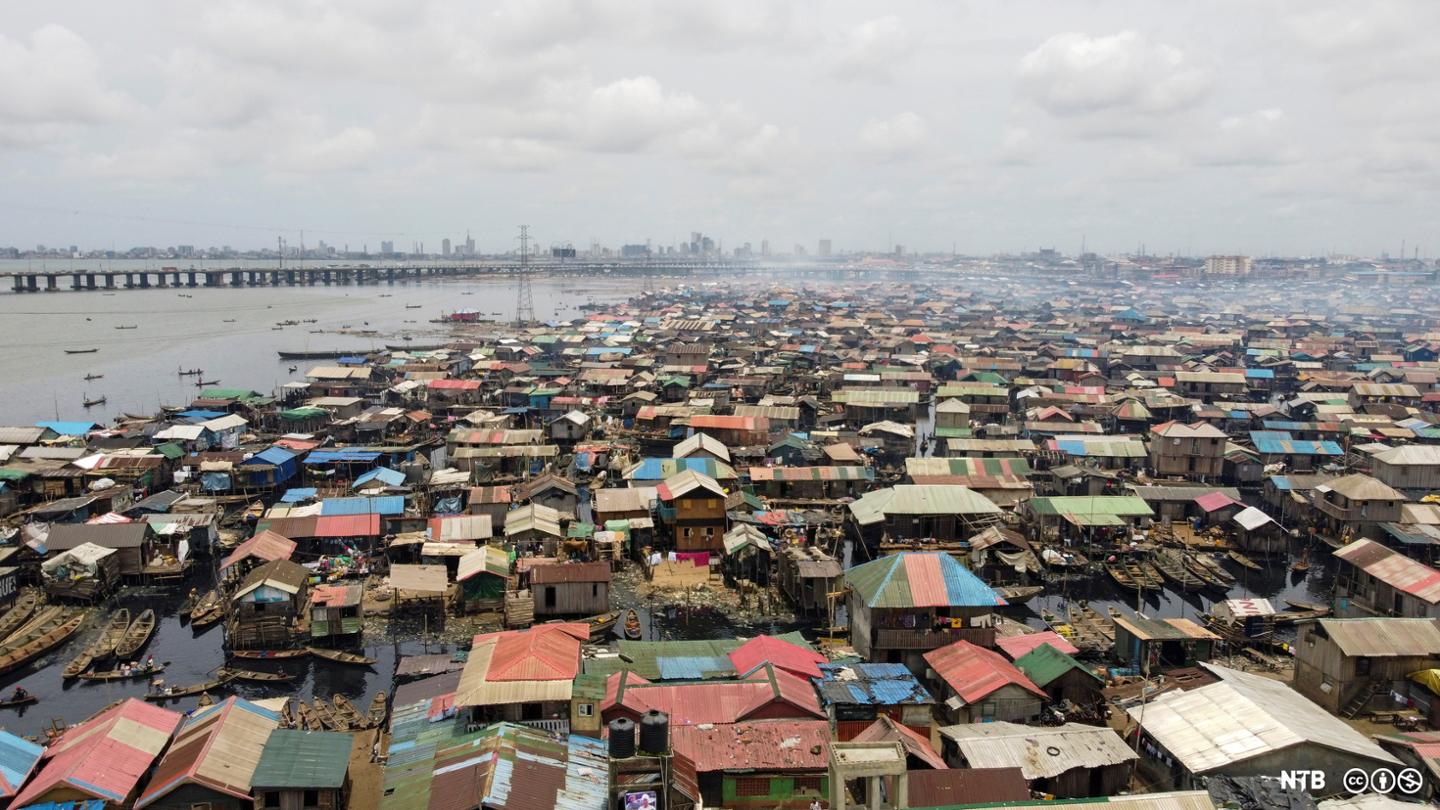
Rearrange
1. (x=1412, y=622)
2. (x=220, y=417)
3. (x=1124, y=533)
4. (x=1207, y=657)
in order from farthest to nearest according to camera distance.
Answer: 1. (x=220, y=417)
2. (x=1124, y=533)
3. (x=1207, y=657)
4. (x=1412, y=622)

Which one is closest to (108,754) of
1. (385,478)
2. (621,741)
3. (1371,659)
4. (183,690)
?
(183,690)

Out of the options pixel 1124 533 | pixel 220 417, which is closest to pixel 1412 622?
pixel 1124 533

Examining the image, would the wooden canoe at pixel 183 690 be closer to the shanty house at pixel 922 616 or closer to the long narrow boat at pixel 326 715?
the long narrow boat at pixel 326 715

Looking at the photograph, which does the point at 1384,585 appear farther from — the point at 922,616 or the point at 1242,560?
the point at 922,616

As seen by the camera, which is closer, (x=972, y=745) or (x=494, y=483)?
(x=972, y=745)

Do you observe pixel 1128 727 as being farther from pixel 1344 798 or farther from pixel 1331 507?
pixel 1331 507

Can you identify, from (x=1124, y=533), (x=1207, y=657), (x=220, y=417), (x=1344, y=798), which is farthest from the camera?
(x=220, y=417)
